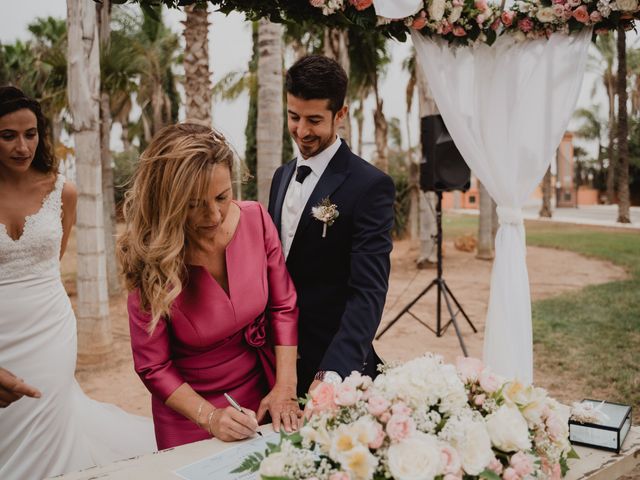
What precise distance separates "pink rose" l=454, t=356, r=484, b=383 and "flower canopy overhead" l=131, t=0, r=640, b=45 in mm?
2481

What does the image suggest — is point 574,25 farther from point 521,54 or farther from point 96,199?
point 96,199

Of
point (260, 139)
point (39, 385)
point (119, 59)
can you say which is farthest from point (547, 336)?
point (119, 59)

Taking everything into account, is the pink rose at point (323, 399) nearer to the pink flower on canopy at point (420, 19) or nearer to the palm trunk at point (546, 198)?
the pink flower on canopy at point (420, 19)

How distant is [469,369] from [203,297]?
1.03 m

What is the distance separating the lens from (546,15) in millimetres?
3709

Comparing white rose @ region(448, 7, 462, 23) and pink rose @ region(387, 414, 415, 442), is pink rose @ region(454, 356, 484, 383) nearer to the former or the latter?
pink rose @ region(387, 414, 415, 442)

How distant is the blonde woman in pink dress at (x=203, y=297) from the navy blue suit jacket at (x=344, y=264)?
0.57ft

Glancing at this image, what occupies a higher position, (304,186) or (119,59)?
(119,59)

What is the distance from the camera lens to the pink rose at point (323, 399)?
5.00 feet

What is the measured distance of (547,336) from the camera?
7.64 metres

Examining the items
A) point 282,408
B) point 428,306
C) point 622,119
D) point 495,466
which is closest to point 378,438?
point 495,466

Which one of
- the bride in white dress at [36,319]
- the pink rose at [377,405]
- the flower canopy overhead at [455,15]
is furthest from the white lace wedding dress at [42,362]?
the pink rose at [377,405]

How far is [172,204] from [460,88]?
271cm

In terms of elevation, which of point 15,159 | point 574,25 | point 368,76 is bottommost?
point 15,159
